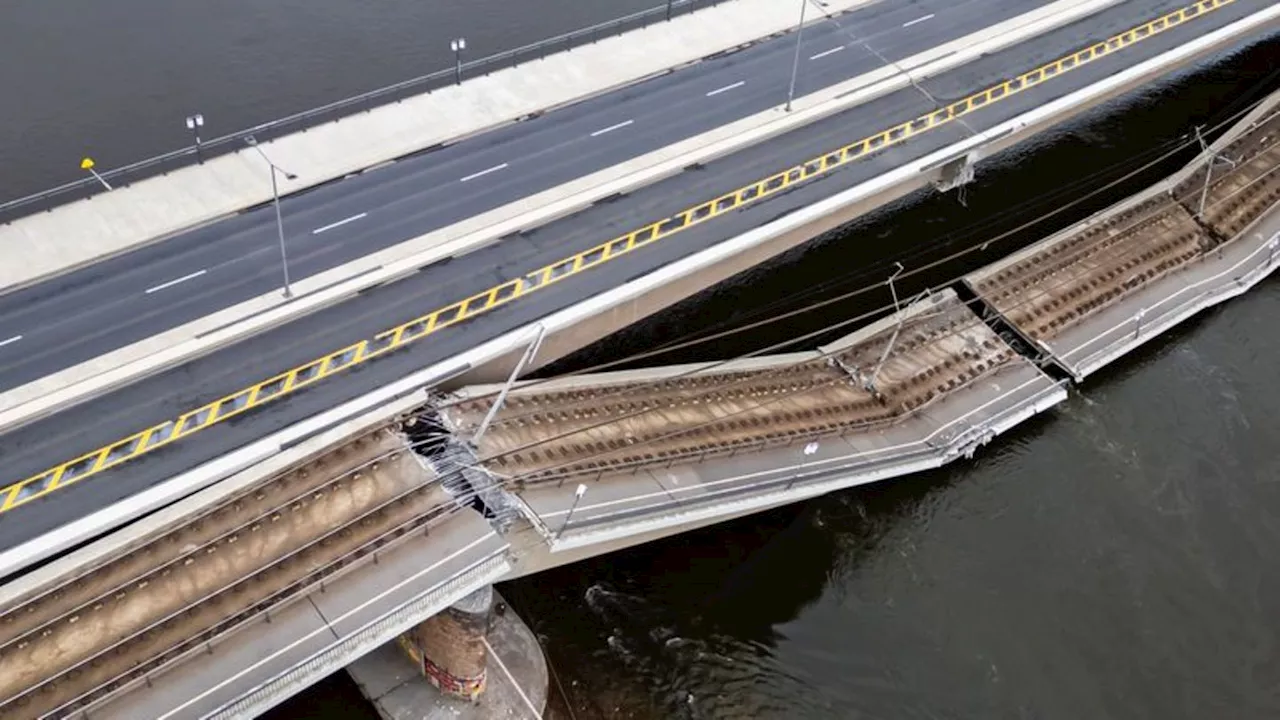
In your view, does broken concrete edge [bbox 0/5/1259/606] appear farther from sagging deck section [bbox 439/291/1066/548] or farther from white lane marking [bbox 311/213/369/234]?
white lane marking [bbox 311/213/369/234]

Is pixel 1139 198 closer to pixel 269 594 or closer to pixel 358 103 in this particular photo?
pixel 358 103

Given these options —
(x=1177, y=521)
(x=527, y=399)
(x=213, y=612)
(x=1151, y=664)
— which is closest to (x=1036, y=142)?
(x=1177, y=521)

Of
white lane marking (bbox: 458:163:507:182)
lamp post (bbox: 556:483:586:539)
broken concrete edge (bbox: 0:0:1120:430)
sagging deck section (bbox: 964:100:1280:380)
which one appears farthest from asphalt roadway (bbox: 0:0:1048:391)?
lamp post (bbox: 556:483:586:539)

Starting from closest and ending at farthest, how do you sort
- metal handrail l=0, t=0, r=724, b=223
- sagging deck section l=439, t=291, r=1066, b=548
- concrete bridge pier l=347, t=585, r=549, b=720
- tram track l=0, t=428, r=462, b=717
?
tram track l=0, t=428, r=462, b=717 → concrete bridge pier l=347, t=585, r=549, b=720 → sagging deck section l=439, t=291, r=1066, b=548 → metal handrail l=0, t=0, r=724, b=223

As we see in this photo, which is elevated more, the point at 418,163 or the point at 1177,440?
the point at 418,163

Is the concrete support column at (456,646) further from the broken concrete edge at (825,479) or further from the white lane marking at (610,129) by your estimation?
the white lane marking at (610,129)

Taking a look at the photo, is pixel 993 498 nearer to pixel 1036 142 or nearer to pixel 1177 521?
pixel 1177 521

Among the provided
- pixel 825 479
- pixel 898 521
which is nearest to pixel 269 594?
pixel 825 479
